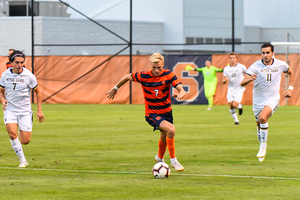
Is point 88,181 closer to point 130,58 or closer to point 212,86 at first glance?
point 212,86

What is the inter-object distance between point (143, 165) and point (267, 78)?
3.18m

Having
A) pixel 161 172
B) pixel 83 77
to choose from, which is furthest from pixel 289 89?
pixel 83 77

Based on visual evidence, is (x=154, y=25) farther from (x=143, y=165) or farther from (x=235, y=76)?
(x=143, y=165)

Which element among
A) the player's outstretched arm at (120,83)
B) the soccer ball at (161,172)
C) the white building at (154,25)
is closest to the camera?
the soccer ball at (161,172)

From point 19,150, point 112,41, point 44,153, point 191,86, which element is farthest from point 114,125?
point 112,41

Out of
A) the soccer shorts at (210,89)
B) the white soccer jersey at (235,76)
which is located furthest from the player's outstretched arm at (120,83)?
the soccer shorts at (210,89)

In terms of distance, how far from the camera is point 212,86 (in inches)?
990

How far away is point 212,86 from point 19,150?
54.9 ft

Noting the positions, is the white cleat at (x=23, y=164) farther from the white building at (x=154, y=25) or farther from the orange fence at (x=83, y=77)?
the white building at (x=154, y=25)

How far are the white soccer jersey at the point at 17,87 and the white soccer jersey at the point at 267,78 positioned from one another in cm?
425

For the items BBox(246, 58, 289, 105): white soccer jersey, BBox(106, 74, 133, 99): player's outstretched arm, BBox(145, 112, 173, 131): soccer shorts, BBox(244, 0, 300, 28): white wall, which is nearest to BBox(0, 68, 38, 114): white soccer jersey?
BBox(106, 74, 133, 99): player's outstretched arm

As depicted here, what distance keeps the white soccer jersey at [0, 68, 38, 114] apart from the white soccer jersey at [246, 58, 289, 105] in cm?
425

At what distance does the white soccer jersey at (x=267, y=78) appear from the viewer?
34.8 ft

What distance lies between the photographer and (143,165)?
9.35 meters
